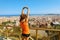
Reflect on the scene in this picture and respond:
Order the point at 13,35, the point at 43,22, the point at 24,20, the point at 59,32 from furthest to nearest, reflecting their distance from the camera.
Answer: the point at 43,22
the point at 13,35
the point at 59,32
the point at 24,20

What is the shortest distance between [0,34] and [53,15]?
2.25m

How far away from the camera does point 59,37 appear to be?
9.92ft

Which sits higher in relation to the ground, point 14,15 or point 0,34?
point 14,15

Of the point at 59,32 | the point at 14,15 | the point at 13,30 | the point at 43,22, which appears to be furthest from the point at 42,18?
the point at 59,32

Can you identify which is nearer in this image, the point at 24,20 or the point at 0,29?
the point at 24,20

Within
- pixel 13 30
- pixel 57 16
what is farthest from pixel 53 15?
pixel 13 30

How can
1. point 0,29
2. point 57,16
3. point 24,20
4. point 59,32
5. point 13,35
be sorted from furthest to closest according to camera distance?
point 57,16 < point 0,29 < point 13,35 < point 59,32 < point 24,20

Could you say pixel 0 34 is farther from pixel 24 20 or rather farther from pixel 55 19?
pixel 55 19

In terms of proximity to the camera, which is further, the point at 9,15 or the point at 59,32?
the point at 9,15

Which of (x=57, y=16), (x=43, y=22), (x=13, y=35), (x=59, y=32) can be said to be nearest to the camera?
(x=59, y=32)

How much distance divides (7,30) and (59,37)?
1.21 metres

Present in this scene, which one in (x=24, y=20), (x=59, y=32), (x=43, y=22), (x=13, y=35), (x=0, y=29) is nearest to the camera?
(x=24, y=20)

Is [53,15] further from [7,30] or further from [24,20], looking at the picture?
[24,20]

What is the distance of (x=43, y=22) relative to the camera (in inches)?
199
